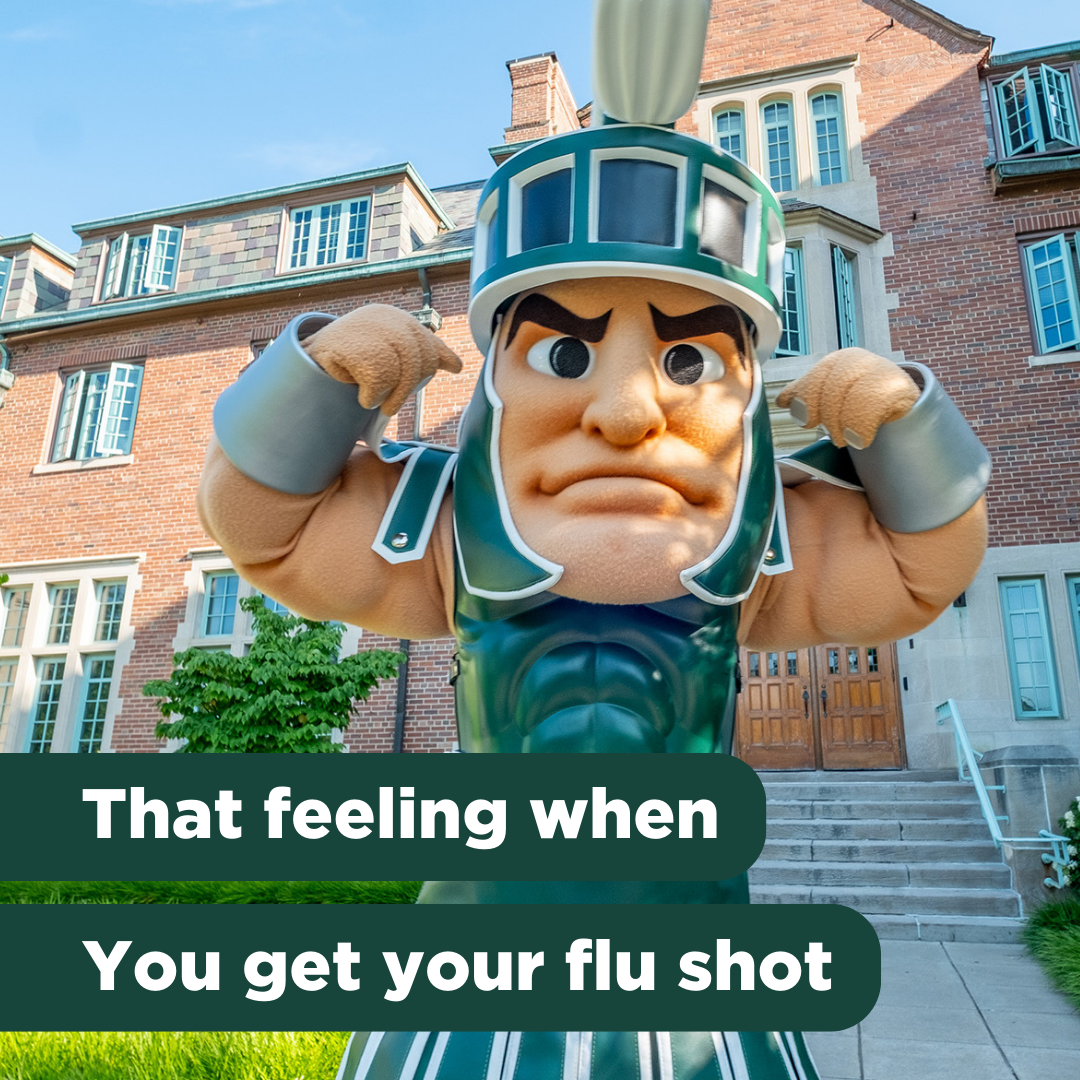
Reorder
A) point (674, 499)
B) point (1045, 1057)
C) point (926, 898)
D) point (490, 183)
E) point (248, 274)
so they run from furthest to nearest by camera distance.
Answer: point (248, 274) < point (926, 898) < point (1045, 1057) < point (490, 183) < point (674, 499)

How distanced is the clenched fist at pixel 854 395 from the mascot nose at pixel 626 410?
0.32 meters

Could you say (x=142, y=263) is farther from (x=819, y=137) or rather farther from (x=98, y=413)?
(x=819, y=137)

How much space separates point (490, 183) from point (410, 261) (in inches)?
415

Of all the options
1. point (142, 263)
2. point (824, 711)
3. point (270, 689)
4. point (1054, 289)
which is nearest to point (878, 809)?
point (824, 711)

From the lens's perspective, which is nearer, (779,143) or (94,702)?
(779,143)

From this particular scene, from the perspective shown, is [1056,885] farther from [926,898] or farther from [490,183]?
[490,183]

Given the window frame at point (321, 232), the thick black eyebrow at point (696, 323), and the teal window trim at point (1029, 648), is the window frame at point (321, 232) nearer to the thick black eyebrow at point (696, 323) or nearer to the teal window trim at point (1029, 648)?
the teal window trim at point (1029, 648)

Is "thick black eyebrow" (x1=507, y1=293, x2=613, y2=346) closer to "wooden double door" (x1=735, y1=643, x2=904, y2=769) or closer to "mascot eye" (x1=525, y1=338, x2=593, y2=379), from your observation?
"mascot eye" (x1=525, y1=338, x2=593, y2=379)

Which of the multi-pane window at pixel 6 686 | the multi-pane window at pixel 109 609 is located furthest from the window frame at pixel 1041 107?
the multi-pane window at pixel 6 686

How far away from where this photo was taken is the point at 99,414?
13.4m

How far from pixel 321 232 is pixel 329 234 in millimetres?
159

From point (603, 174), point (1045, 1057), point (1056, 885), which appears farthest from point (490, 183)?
point (1056, 885)

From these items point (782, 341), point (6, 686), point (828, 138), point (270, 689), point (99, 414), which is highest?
point (828, 138)

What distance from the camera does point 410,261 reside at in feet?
40.0
